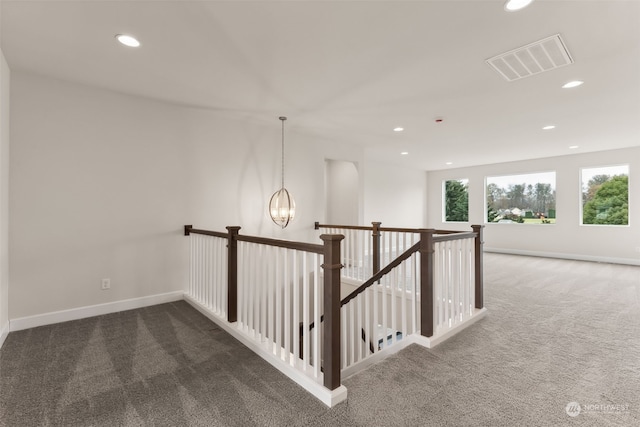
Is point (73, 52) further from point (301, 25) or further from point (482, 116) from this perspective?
point (482, 116)

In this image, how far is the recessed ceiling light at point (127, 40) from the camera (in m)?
2.37

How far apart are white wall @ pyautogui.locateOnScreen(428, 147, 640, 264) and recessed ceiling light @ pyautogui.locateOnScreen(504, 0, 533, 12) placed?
269 inches

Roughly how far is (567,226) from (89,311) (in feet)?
31.1

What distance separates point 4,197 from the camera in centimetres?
274

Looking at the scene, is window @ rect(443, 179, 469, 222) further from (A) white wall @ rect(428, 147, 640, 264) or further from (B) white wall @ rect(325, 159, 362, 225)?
(B) white wall @ rect(325, 159, 362, 225)

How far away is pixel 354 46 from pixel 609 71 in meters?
2.63

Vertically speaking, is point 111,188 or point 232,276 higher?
point 111,188

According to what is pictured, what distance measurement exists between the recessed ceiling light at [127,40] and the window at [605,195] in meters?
9.01

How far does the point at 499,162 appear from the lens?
817 cm

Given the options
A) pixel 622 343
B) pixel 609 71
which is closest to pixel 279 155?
pixel 609 71

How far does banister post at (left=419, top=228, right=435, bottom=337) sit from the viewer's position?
2.52 meters

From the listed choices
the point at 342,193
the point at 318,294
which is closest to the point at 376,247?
the point at 342,193

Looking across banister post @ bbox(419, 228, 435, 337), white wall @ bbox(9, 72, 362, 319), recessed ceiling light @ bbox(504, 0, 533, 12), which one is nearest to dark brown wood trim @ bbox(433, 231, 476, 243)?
banister post @ bbox(419, 228, 435, 337)

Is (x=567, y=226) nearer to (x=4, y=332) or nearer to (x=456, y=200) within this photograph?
(x=456, y=200)
